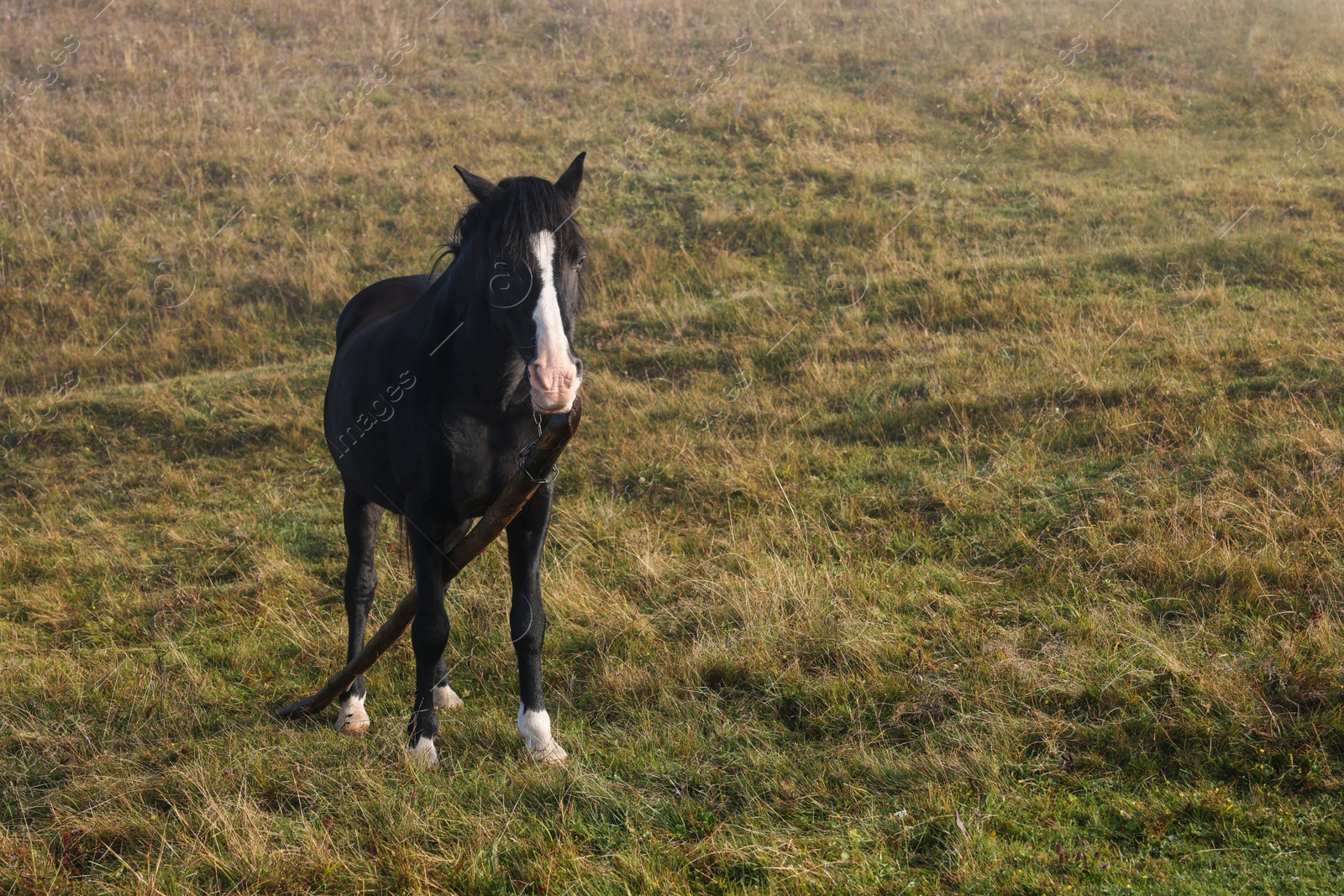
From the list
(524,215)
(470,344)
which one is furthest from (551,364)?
(470,344)

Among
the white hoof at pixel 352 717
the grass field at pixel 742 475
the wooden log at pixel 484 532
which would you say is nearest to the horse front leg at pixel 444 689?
the grass field at pixel 742 475

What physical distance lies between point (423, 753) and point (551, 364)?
198cm

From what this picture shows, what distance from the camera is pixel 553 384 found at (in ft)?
11.9

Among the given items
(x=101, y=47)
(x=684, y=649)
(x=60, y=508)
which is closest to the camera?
(x=684, y=649)

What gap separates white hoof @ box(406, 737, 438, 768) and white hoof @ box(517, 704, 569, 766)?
1.36ft

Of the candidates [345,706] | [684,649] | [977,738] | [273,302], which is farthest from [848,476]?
[273,302]

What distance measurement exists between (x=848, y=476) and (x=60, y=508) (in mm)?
6738

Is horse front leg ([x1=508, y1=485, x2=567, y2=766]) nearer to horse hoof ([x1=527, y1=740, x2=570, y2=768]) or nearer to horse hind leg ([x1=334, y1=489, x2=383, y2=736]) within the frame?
horse hoof ([x1=527, y1=740, x2=570, y2=768])

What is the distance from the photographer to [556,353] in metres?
3.67

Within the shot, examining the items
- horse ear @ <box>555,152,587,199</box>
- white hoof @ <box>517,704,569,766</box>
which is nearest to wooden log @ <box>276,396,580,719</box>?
white hoof @ <box>517,704,569,766</box>

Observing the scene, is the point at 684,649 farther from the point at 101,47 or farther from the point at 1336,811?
the point at 101,47

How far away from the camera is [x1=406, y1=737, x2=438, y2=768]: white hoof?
417 cm

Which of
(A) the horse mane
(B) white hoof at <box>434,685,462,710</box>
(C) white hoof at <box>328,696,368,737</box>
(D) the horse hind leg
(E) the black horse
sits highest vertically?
(A) the horse mane

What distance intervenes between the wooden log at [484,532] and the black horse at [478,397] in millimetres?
99
